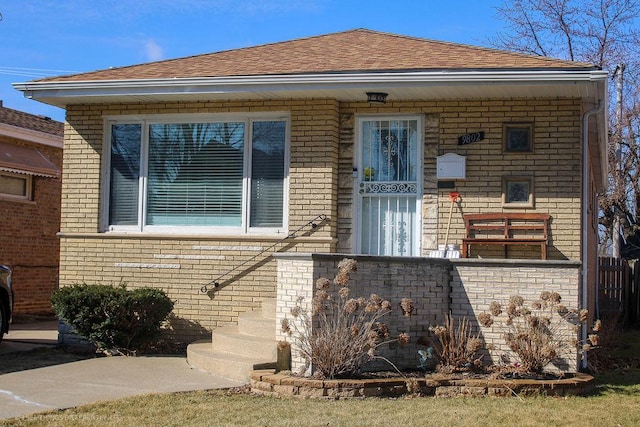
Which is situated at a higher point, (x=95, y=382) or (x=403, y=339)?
(x=403, y=339)

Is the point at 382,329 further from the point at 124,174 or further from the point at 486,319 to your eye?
the point at 124,174

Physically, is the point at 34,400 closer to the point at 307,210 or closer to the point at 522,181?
the point at 307,210

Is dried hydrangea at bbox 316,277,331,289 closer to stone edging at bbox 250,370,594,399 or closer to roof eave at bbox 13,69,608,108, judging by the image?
stone edging at bbox 250,370,594,399

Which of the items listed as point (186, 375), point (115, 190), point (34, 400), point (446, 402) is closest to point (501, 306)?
point (446, 402)

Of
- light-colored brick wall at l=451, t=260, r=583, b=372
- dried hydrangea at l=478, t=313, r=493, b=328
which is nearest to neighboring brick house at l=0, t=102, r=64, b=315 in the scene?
light-colored brick wall at l=451, t=260, r=583, b=372

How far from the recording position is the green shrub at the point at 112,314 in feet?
35.4

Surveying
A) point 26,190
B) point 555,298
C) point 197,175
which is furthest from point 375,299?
point 26,190

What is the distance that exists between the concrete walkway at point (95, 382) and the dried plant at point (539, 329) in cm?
307

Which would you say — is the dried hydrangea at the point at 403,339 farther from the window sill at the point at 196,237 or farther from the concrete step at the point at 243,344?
the window sill at the point at 196,237

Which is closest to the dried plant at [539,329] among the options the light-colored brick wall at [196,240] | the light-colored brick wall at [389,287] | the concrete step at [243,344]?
the light-colored brick wall at [389,287]

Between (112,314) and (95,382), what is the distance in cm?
185

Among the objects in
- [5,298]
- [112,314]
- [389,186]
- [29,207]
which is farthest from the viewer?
[29,207]

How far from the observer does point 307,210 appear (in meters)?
11.5

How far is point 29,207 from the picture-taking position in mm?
17141
